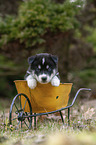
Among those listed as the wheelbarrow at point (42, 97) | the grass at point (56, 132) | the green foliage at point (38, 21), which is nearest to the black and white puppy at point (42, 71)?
the wheelbarrow at point (42, 97)

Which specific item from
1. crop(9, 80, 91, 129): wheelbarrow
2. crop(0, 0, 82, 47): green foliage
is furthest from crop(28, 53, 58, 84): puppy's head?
crop(0, 0, 82, 47): green foliage

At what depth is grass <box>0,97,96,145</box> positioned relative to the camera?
37.7 inches

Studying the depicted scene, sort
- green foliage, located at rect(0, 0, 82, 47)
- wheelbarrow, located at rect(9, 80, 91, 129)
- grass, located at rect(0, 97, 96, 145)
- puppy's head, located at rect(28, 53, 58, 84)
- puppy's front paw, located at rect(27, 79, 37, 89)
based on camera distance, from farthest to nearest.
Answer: green foliage, located at rect(0, 0, 82, 47) < wheelbarrow, located at rect(9, 80, 91, 129) < puppy's front paw, located at rect(27, 79, 37, 89) < puppy's head, located at rect(28, 53, 58, 84) < grass, located at rect(0, 97, 96, 145)

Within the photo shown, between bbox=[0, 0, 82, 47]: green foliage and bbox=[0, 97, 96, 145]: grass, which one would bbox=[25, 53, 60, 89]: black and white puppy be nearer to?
bbox=[0, 97, 96, 145]: grass

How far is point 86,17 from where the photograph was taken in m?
9.25

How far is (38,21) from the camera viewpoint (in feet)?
17.9

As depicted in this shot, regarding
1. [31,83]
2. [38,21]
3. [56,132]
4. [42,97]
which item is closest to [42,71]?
[31,83]

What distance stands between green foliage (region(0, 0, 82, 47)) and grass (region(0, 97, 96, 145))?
2.55 m

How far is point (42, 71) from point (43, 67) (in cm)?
6

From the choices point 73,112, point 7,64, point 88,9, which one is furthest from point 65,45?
point 73,112

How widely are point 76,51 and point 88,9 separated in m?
1.78

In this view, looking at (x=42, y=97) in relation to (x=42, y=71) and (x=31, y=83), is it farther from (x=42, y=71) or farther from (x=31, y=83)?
(x=42, y=71)

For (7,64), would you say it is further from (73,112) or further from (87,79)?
(73,112)

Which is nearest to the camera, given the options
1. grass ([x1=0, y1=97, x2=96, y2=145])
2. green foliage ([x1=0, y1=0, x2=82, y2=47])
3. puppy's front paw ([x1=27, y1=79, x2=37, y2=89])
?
grass ([x1=0, y1=97, x2=96, y2=145])
